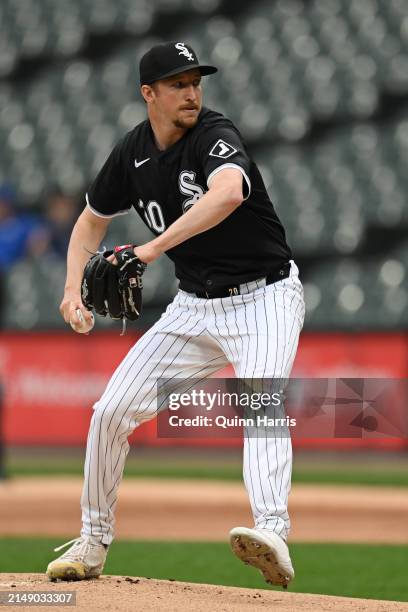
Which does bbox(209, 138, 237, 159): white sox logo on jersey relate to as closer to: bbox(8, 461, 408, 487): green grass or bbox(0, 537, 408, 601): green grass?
bbox(0, 537, 408, 601): green grass

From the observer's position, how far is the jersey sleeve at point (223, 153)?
4.18 meters

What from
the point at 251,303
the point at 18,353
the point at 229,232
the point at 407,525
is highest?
the point at 229,232

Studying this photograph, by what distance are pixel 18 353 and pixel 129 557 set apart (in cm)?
602

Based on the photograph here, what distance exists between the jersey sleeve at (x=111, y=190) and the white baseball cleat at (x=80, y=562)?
1286 mm

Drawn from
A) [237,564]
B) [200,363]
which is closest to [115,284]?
[200,363]

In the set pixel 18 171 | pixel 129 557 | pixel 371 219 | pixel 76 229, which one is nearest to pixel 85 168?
pixel 18 171

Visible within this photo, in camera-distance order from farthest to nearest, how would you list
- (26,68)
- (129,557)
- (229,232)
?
(26,68), (129,557), (229,232)

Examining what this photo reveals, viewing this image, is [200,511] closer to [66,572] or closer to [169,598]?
[66,572]

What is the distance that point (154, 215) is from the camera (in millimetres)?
4562

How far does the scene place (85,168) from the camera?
15.4 metres

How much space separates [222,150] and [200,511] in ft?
17.7

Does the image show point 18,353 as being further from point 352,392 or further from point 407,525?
point 352,392

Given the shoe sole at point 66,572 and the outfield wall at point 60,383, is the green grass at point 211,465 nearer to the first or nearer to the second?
the outfield wall at point 60,383

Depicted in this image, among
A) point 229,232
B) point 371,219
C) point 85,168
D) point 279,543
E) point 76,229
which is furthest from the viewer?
point 85,168
